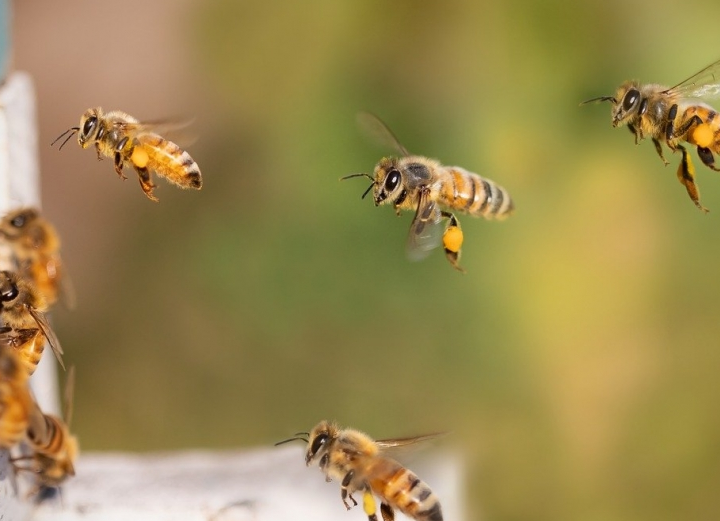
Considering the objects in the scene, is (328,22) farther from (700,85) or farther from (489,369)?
A: (700,85)

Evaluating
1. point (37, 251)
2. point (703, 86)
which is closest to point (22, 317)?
point (37, 251)

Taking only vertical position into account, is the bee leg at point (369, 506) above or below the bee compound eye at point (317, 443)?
below

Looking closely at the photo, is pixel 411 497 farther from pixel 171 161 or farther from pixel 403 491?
pixel 171 161

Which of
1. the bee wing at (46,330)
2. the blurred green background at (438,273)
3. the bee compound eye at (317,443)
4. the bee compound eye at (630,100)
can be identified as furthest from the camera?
the blurred green background at (438,273)

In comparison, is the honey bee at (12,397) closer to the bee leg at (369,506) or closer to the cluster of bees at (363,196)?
the cluster of bees at (363,196)

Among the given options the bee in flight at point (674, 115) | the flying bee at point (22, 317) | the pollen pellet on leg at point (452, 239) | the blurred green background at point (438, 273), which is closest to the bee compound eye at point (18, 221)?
the flying bee at point (22, 317)

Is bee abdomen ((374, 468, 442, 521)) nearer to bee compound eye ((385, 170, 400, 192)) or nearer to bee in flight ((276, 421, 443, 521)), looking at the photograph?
bee in flight ((276, 421, 443, 521))

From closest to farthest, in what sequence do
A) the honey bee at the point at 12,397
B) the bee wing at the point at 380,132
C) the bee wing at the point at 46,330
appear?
the honey bee at the point at 12,397, the bee wing at the point at 46,330, the bee wing at the point at 380,132
